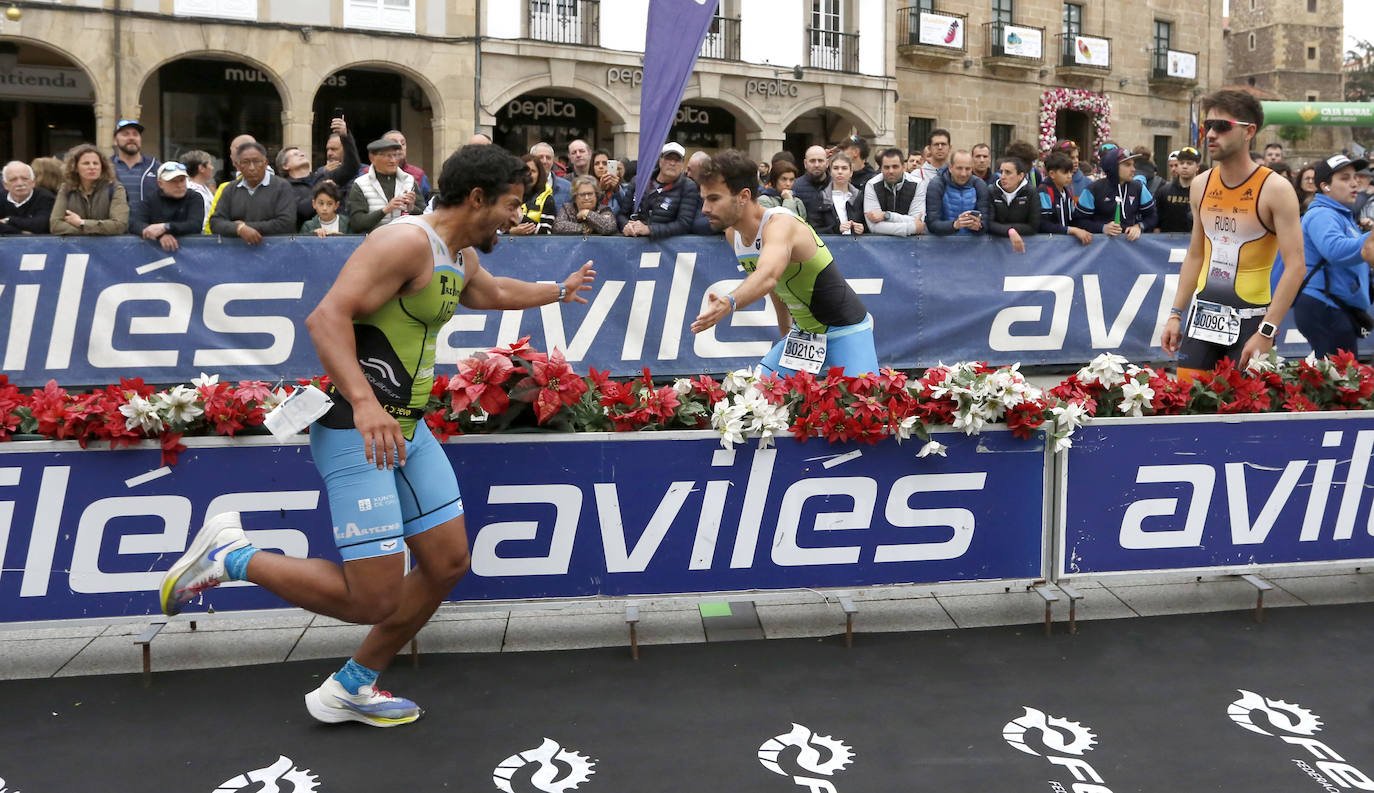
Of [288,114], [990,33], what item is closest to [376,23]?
[288,114]

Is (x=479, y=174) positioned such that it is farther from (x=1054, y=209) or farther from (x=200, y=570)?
(x=1054, y=209)

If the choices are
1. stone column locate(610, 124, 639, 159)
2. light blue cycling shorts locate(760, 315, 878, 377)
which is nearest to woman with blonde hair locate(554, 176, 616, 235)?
light blue cycling shorts locate(760, 315, 878, 377)

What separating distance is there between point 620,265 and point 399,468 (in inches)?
240

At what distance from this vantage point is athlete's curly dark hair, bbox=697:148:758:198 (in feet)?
18.8

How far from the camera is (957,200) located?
11.3 meters

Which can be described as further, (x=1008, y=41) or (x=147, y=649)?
(x=1008, y=41)

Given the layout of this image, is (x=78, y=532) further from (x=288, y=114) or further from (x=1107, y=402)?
(x=288, y=114)

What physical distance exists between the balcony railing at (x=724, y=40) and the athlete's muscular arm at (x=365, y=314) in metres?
28.0

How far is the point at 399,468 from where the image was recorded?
4402 mm

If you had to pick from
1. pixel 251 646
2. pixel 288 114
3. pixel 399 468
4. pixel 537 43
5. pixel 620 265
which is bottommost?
pixel 251 646

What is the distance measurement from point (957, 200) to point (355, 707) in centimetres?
821

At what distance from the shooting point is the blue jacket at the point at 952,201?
1113 centimetres

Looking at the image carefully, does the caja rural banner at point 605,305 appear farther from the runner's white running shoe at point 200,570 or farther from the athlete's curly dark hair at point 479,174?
the athlete's curly dark hair at point 479,174

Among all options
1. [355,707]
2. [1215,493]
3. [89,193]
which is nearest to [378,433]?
[355,707]
